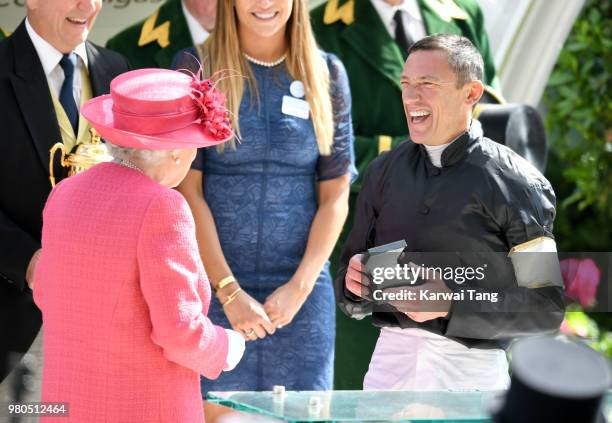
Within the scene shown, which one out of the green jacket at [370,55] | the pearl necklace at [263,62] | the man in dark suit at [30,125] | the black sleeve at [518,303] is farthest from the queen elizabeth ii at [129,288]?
the green jacket at [370,55]

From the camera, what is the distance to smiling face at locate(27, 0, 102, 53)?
3.35m

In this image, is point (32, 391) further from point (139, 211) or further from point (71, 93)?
point (139, 211)

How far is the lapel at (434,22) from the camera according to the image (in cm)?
407

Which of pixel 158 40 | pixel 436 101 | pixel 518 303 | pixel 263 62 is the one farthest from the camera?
pixel 158 40

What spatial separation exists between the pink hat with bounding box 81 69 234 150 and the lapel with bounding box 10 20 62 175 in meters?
0.65

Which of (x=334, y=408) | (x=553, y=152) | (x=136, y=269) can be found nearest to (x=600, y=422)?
(x=334, y=408)

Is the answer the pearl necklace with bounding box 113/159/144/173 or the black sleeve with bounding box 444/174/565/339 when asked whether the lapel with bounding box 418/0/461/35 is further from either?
the pearl necklace with bounding box 113/159/144/173

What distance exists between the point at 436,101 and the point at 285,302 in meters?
0.82

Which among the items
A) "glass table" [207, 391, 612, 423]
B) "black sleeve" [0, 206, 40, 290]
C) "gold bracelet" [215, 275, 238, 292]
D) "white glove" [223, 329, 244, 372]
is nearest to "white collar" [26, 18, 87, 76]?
"black sleeve" [0, 206, 40, 290]

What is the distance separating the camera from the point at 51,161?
129 inches

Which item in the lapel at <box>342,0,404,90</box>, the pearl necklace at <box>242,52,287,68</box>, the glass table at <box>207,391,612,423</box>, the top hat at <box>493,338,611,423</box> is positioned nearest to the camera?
the top hat at <box>493,338,611,423</box>

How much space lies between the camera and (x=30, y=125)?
329 cm

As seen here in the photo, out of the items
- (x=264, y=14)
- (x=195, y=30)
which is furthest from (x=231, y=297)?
(x=195, y=30)

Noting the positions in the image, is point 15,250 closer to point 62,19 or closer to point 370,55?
point 62,19
